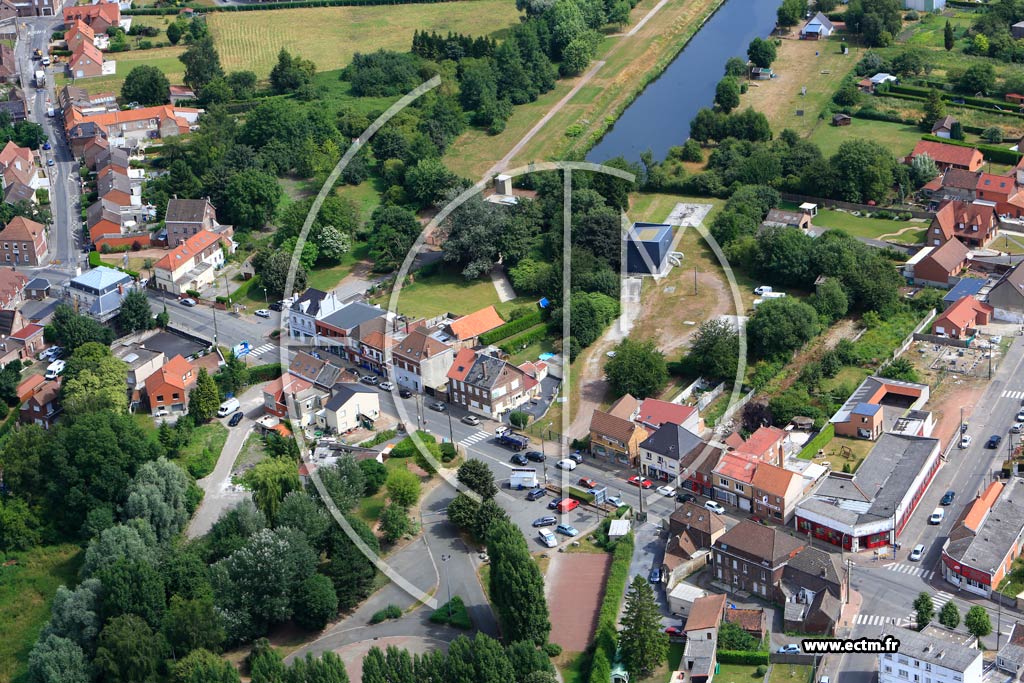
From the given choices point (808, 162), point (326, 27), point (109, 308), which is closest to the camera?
point (109, 308)

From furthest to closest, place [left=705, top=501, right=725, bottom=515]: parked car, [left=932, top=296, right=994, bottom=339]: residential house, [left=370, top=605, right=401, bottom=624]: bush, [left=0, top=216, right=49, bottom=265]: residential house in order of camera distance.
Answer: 1. [left=0, top=216, right=49, bottom=265]: residential house
2. [left=932, top=296, right=994, bottom=339]: residential house
3. [left=705, top=501, right=725, bottom=515]: parked car
4. [left=370, top=605, right=401, bottom=624]: bush

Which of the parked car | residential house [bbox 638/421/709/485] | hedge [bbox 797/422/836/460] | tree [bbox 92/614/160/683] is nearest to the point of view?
tree [bbox 92/614/160/683]

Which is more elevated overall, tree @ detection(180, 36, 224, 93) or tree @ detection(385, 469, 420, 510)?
tree @ detection(180, 36, 224, 93)

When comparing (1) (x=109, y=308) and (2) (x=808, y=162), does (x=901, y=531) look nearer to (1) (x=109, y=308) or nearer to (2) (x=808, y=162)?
(2) (x=808, y=162)

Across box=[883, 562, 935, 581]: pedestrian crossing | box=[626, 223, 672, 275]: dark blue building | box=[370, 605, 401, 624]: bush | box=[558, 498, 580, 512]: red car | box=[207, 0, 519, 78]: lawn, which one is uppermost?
box=[207, 0, 519, 78]: lawn

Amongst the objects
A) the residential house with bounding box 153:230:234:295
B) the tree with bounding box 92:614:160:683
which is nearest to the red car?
the tree with bounding box 92:614:160:683

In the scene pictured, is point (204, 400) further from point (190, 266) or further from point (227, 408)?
point (190, 266)

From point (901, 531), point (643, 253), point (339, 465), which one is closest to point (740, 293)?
Result: point (643, 253)

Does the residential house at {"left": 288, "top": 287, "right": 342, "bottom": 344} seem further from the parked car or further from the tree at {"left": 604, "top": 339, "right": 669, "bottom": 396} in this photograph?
the parked car
